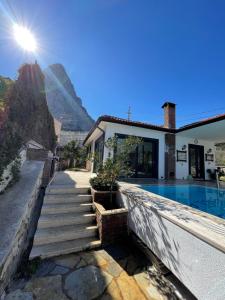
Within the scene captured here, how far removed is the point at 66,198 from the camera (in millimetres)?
4531

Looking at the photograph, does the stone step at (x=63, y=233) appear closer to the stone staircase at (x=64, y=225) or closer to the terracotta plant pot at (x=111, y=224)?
the stone staircase at (x=64, y=225)

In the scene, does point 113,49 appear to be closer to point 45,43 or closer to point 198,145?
point 45,43

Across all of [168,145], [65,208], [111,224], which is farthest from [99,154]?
[168,145]

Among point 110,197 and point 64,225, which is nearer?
point 64,225

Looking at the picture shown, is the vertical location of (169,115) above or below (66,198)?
above

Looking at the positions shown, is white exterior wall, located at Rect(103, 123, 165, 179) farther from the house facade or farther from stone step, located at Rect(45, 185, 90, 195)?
stone step, located at Rect(45, 185, 90, 195)

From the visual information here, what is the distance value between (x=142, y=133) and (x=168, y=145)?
2.22m

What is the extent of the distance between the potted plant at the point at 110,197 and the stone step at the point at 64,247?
29 centimetres

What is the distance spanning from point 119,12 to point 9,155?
274 inches

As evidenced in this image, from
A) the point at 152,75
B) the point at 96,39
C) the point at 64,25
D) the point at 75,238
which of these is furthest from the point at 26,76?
the point at 152,75

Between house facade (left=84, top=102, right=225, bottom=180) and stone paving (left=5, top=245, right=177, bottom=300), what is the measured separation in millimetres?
5177

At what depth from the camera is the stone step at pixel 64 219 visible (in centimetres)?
370

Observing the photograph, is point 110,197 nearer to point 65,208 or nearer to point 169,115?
point 65,208

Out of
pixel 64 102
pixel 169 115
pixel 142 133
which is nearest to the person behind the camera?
pixel 142 133
